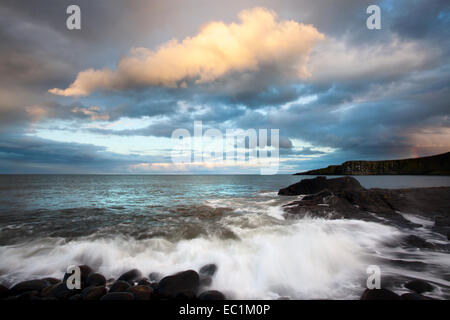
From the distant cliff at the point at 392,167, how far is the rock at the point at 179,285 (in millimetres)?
199548

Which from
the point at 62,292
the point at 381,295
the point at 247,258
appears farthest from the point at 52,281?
the point at 381,295

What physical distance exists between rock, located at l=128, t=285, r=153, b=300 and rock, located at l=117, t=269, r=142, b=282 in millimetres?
1117

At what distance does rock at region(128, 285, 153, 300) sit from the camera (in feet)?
16.8

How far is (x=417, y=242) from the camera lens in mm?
9273

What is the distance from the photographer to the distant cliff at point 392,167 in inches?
6501

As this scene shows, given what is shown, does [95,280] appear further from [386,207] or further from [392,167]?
[392,167]

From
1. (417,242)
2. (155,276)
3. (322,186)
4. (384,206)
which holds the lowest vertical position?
(155,276)

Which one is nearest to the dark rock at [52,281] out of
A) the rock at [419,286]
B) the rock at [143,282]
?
the rock at [143,282]

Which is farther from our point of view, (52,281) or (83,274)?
(83,274)

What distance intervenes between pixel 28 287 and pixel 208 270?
518 cm

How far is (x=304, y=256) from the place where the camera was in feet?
26.3
